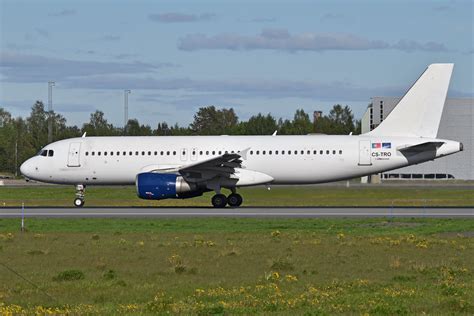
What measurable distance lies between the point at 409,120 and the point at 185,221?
47.0 ft

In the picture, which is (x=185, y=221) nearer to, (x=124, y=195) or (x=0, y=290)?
(x=0, y=290)

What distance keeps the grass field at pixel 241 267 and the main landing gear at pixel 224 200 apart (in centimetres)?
969

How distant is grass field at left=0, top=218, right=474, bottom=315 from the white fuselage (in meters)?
9.25

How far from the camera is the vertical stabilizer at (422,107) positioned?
144 ft

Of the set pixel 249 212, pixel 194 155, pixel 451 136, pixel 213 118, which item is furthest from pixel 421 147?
pixel 213 118

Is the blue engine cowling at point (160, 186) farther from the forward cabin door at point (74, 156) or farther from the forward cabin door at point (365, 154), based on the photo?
the forward cabin door at point (365, 154)

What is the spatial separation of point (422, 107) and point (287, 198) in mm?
10920

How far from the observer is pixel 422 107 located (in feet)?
144

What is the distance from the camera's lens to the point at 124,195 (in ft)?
193

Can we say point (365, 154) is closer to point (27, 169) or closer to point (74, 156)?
point (74, 156)

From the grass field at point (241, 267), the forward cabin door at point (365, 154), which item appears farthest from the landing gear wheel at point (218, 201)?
the grass field at point (241, 267)

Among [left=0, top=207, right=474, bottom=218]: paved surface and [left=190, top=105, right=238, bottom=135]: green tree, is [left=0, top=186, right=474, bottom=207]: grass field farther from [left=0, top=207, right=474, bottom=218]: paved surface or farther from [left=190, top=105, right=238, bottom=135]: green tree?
[left=190, top=105, right=238, bottom=135]: green tree

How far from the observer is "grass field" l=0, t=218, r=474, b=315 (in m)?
14.8

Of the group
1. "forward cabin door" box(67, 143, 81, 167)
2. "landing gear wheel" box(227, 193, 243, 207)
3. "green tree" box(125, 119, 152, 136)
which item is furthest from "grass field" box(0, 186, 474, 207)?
"green tree" box(125, 119, 152, 136)
